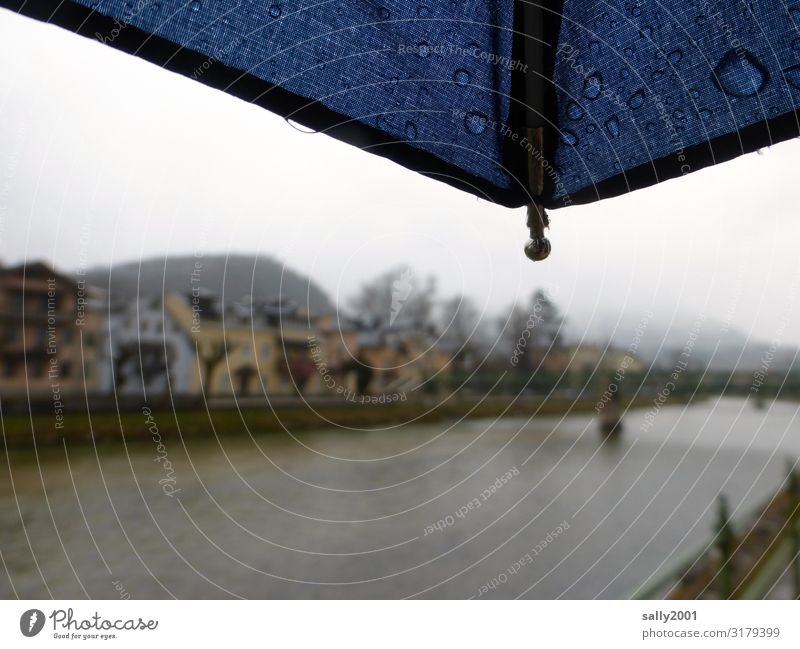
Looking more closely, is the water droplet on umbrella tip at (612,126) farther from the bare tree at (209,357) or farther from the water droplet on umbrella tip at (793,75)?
the bare tree at (209,357)

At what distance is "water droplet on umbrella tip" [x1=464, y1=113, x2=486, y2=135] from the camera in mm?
425

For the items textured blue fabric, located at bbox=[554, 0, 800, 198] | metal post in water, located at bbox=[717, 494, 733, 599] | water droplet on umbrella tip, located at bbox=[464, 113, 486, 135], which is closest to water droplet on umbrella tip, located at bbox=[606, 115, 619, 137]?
textured blue fabric, located at bbox=[554, 0, 800, 198]

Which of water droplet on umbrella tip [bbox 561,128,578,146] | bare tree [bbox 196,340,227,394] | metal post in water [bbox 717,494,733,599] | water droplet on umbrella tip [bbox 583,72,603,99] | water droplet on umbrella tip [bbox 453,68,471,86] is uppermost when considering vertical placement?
water droplet on umbrella tip [bbox 453,68,471,86]

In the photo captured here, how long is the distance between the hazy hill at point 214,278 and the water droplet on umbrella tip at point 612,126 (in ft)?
1.19

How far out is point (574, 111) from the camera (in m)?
0.43

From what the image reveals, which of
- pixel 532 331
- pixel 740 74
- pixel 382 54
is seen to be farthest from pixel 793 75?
pixel 532 331

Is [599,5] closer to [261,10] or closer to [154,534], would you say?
[261,10]

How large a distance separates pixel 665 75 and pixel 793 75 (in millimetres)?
82

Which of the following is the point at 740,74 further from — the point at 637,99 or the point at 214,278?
the point at 214,278

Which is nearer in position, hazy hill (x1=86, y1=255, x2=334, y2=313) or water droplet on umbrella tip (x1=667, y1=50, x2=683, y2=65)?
water droplet on umbrella tip (x1=667, y1=50, x2=683, y2=65)

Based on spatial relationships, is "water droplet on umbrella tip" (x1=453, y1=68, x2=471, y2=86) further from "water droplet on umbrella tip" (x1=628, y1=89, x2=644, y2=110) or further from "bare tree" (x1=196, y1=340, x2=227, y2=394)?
"bare tree" (x1=196, y1=340, x2=227, y2=394)

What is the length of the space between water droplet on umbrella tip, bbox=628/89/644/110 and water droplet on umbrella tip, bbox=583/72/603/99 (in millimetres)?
24

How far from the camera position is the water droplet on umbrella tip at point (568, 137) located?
44 cm
